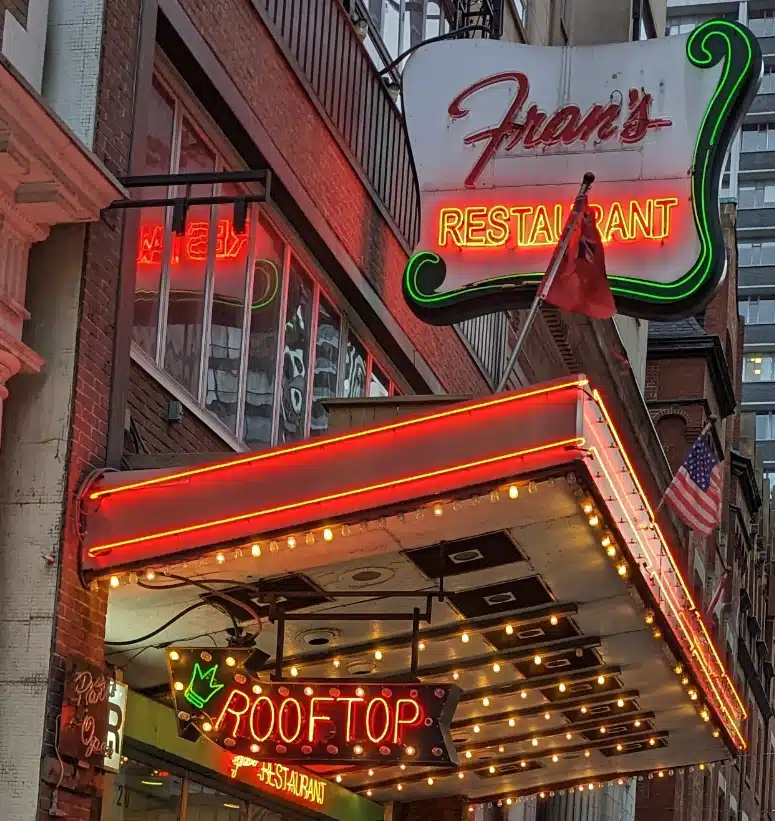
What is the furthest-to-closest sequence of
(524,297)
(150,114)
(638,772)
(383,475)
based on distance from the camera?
(638,772), (524,297), (150,114), (383,475)

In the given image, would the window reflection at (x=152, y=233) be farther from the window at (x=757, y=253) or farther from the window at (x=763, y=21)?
the window at (x=763, y=21)

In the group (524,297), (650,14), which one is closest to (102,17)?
(524,297)

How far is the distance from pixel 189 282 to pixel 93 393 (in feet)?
9.80

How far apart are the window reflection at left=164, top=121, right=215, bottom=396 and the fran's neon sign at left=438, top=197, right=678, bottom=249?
3.26 metres

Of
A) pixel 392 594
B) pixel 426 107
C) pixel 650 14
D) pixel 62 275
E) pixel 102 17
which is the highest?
pixel 650 14

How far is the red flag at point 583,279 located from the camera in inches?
608

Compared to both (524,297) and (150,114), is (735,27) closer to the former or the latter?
(524,297)

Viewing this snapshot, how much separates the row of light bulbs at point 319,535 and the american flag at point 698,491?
33.5 ft

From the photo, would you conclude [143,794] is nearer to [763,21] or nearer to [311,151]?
[311,151]

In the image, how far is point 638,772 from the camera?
71.4ft

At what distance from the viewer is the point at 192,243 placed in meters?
15.2

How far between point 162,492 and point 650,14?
89.5 feet

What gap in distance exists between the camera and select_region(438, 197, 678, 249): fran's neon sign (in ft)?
57.5

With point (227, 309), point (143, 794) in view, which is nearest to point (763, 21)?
point (227, 309)
